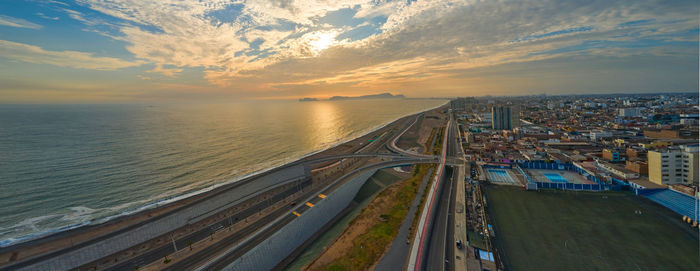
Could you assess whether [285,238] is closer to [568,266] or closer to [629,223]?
[568,266]

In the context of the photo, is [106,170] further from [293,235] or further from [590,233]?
[590,233]

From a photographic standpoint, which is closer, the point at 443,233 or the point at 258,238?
the point at 443,233

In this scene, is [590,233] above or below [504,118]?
below

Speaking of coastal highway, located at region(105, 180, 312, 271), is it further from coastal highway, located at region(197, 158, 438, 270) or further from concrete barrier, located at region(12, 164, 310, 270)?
concrete barrier, located at region(12, 164, 310, 270)

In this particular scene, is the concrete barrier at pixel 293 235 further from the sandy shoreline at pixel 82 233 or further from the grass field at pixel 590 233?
the grass field at pixel 590 233

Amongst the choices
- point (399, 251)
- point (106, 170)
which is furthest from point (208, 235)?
point (106, 170)

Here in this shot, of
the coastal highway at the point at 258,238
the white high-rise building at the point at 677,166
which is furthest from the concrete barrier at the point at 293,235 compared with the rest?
the white high-rise building at the point at 677,166

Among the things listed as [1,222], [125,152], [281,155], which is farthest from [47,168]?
[281,155]

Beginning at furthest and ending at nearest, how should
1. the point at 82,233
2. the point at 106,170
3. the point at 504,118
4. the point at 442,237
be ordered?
1. the point at 504,118
2. the point at 106,170
3. the point at 82,233
4. the point at 442,237

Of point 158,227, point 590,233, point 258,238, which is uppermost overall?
point 158,227
